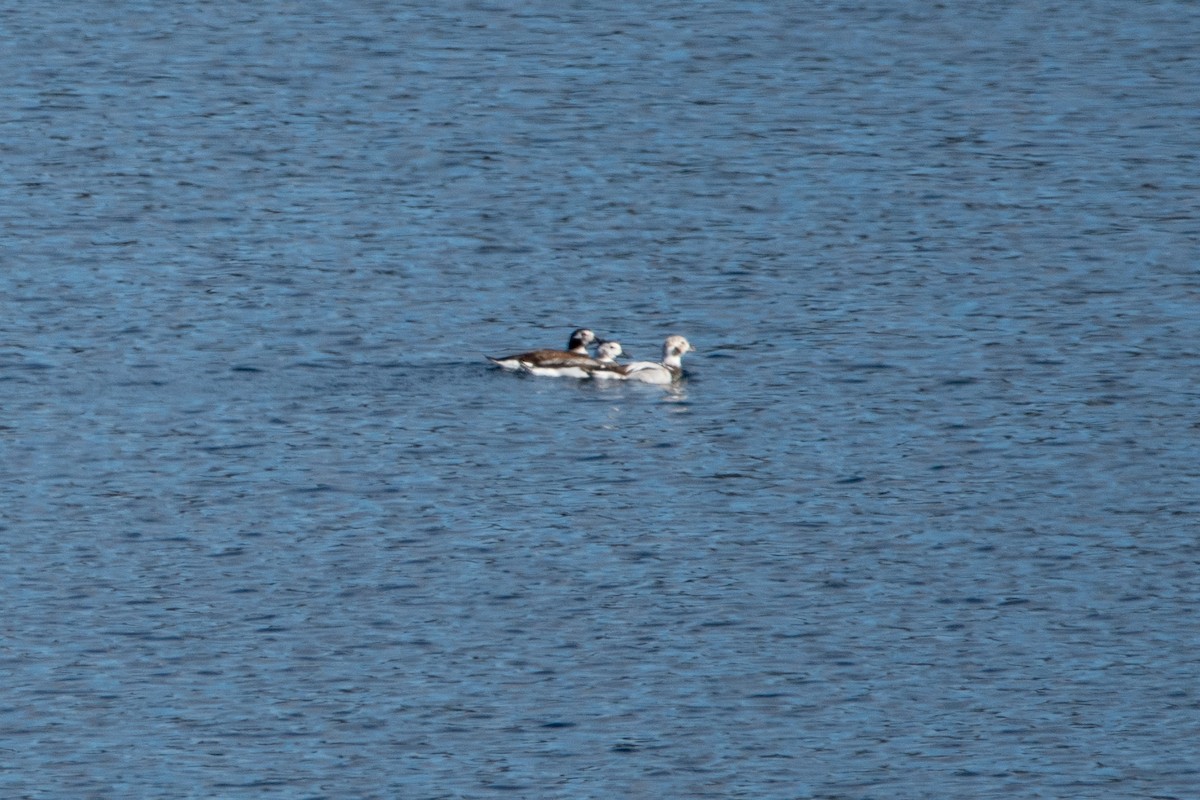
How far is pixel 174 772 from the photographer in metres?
20.1

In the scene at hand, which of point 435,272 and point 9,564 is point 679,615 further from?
point 435,272

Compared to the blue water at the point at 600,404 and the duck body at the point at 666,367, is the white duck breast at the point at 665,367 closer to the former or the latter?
the duck body at the point at 666,367

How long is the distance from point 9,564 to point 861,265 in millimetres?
14382

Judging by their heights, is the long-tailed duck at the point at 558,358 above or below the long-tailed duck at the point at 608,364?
above

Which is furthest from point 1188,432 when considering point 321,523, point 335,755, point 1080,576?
point 335,755

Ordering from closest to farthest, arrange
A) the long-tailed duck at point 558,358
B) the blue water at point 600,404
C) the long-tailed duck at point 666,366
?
the blue water at point 600,404 < the long-tailed duck at point 558,358 < the long-tailed duck at point 666,366

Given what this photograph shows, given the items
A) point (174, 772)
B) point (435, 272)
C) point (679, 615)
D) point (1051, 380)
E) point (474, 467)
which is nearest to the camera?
point (174, 772)

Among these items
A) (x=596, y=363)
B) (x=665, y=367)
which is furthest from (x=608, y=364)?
(x=665, y=367)

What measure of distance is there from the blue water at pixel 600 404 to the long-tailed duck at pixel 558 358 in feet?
1.25

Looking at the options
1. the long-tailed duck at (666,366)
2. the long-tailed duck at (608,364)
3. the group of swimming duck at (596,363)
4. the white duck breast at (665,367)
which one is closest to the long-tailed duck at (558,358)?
the group of swimming duck at (596,363)

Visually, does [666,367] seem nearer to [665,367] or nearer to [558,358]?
[665,367]

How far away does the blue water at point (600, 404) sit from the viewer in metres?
21.2

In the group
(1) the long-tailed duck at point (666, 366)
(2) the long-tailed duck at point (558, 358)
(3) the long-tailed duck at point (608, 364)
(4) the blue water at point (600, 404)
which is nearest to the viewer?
(4) the blue water at point (600, 404)

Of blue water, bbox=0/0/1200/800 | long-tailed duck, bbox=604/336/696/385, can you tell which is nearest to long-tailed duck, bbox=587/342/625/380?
long-tailed duck, bbox=604/336/696/385
